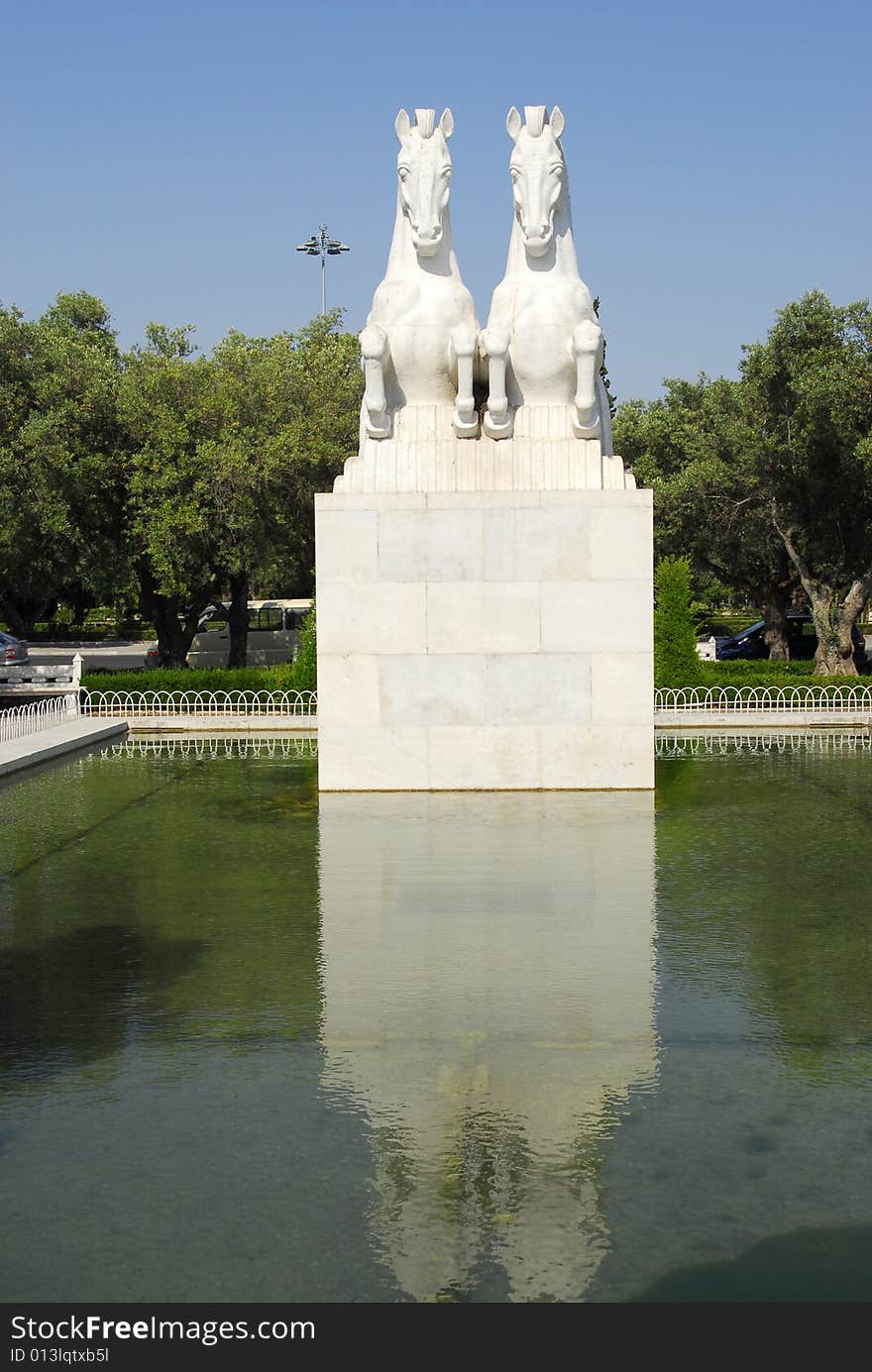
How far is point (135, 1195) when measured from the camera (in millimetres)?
5816

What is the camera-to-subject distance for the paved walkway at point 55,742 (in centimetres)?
1958

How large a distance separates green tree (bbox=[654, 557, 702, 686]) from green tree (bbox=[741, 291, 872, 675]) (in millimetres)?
6633

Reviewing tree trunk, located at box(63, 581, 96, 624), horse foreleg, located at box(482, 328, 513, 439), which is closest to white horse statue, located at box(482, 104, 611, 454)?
horse foreleg, located at box(482, 328, 513, 439)

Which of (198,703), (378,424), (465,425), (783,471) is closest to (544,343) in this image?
(465,425)

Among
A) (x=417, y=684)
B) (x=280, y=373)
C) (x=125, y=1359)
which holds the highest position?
(x=280, y=373)

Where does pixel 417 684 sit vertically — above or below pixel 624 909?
above

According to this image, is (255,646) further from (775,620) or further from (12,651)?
(775,620)

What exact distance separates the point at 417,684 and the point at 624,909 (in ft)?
22.4

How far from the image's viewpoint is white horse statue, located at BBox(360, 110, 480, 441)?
17.2 meters

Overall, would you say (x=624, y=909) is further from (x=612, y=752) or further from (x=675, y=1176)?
(x=612, y=752)

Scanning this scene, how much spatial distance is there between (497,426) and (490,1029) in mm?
10622

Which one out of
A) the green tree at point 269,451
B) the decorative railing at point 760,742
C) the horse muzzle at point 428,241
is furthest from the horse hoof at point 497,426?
the green tree at point 269,451

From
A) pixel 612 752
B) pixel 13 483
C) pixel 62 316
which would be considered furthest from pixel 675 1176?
pixel 62 316

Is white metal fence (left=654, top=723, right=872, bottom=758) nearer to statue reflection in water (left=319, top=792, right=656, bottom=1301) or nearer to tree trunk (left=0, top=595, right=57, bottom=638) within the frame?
statue reflection in water (left=319, top=792, right=656, bottom=1301)
